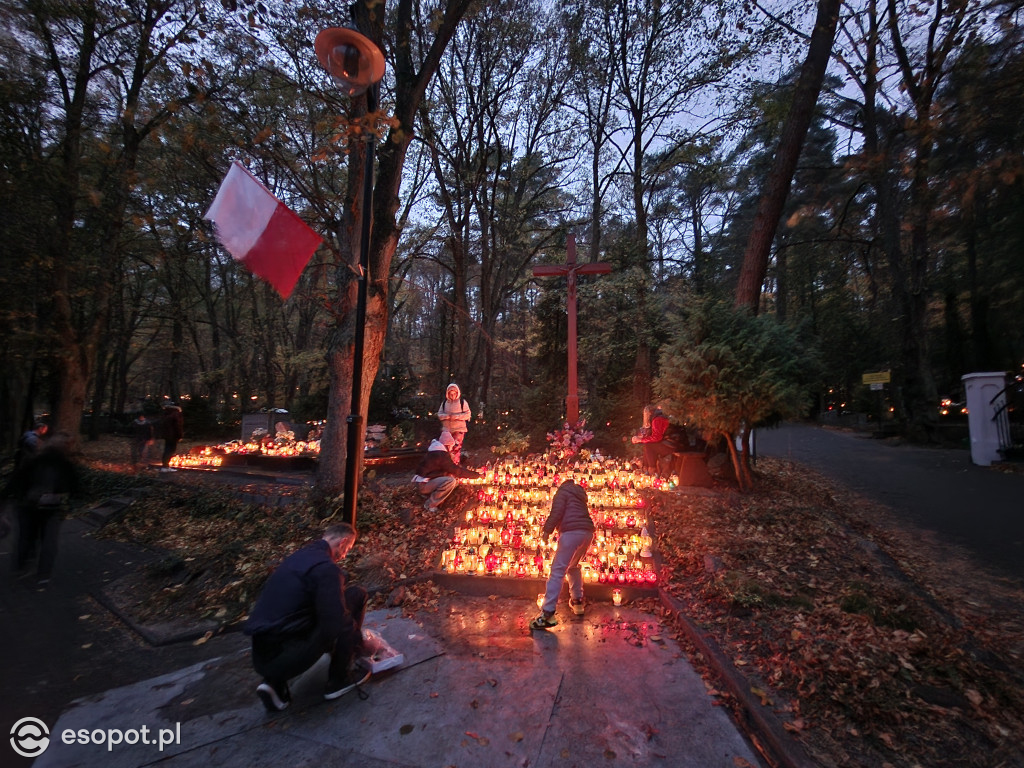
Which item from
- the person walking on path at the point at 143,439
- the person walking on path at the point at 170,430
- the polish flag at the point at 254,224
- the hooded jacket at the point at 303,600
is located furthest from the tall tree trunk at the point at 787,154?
the person walking on path at the point at 143,439

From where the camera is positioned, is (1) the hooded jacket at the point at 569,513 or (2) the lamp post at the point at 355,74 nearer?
(2) the lamp post at the point at 355,74

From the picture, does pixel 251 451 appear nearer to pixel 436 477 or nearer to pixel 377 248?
pixel 436 477

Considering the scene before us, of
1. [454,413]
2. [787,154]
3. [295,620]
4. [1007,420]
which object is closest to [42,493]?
[295,620]

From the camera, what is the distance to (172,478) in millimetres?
11414

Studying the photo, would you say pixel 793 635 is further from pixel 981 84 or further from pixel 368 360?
pixel 981 84

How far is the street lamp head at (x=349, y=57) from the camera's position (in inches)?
171

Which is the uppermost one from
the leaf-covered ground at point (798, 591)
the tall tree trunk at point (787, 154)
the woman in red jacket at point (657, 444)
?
the tall tree trunk at point (787, 154)

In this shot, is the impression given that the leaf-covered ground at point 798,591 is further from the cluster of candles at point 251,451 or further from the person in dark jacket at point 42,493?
the cluster of candles at point 251,451

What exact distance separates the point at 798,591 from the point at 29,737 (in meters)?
6.50

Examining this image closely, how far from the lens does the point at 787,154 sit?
9.90 meters

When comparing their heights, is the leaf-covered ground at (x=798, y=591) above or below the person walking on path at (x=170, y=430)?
below

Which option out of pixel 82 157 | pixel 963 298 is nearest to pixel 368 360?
pixel 82 157

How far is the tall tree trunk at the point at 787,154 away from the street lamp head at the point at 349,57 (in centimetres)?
779

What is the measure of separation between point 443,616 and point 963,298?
28204mm
